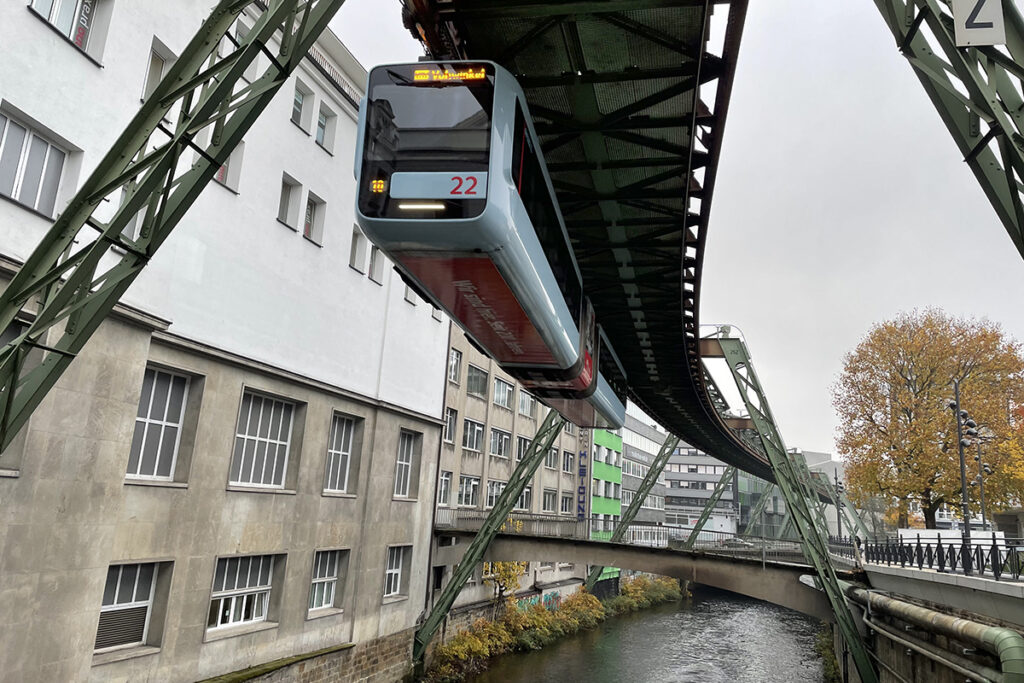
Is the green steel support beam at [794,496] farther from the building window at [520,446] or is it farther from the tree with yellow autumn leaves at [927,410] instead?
the building window at [520,446]

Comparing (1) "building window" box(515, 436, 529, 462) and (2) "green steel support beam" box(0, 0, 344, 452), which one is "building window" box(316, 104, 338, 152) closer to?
(2) "green steel support beam" box(0, 0, 344, 452)

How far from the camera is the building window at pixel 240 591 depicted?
15578 millimetres

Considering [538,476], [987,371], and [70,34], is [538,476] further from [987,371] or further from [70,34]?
[70,34]

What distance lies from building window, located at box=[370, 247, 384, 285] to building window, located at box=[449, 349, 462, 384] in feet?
27.5

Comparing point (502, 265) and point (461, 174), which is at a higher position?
point (461, 174)

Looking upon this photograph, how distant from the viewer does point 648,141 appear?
10117mm

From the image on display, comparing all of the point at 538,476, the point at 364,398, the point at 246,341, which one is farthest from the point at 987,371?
the point at 246,341

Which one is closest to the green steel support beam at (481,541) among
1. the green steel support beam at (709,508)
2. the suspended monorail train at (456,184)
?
the green steel support beam at (709,508)

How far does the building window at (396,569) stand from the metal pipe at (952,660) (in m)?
14.2

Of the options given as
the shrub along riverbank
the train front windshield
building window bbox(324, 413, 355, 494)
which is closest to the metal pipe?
the train front windshield

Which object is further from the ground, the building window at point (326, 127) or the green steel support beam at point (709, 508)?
the building window at point (326, 127)

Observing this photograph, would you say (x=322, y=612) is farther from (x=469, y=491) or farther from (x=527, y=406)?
(x=527, y=406)

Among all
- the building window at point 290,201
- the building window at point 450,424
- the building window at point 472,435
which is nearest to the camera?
the building window at point 290,201

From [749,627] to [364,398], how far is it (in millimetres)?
35257
